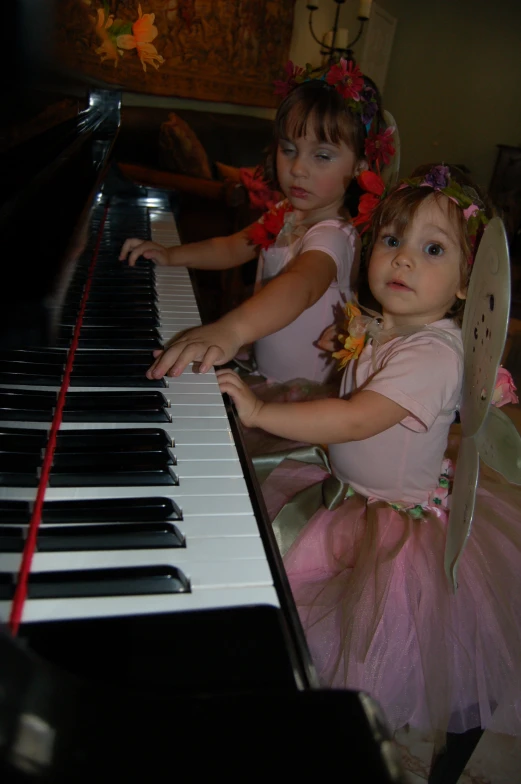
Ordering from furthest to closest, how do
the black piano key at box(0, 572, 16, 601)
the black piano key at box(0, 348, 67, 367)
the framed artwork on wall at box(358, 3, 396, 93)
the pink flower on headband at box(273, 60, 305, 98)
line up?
the framed artwork on wall at box(358, 3, 396, 93), the pink flower on headband at box(273, 60, 305, 98), the black piano key at box(0, 348, 67, 367), the black piano key at box(0, 572, 16, 601)

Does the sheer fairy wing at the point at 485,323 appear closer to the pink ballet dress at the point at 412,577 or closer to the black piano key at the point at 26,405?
the pink ballet dress at the point at 412,577

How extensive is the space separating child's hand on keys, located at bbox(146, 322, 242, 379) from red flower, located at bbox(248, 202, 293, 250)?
79cm

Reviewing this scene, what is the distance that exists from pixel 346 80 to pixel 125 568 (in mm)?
1415

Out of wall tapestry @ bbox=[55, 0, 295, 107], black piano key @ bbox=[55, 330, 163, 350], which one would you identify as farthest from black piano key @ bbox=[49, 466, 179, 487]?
wall tapestry @ bbox=[55, 0, 295, 107]

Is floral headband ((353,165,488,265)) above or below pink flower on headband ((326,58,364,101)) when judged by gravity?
below

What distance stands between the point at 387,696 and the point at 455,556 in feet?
0.88

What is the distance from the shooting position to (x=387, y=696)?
1032mm

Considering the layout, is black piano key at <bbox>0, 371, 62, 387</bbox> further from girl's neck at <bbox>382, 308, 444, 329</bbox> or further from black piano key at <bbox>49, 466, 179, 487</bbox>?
girl's neck at <bbox>382, 308, 444, 329</bbox>

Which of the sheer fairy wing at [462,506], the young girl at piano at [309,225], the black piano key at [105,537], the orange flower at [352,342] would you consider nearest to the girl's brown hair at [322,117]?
the young girl at piano at [309,225]

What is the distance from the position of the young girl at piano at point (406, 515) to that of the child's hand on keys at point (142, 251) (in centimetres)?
59

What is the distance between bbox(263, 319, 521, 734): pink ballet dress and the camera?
1043 mm

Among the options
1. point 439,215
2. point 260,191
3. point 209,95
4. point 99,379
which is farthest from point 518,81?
point 99,379

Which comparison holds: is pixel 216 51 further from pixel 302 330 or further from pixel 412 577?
pixel 412 577

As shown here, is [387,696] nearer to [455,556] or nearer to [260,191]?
[455,556]
